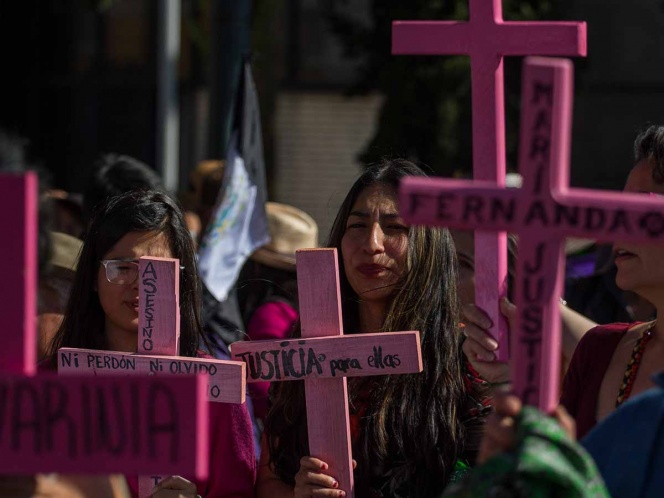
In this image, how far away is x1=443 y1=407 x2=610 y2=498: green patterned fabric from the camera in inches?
79.7

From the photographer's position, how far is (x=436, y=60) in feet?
32.6

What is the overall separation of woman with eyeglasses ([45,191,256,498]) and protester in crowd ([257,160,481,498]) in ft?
0.37

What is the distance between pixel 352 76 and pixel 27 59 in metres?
3.83

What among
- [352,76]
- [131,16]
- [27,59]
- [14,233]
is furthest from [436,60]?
[14,233]

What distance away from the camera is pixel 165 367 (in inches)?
113

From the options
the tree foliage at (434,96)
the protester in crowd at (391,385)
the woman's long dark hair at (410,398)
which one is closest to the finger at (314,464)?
the protester in crowd at (391,385)

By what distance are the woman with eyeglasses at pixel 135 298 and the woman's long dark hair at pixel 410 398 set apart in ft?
0.38

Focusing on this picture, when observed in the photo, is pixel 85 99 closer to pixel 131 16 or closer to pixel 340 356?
pixel 131 16

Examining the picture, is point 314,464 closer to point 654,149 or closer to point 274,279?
point 654,149

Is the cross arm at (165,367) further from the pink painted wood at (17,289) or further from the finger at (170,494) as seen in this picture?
the pink painted wood at (17,289)

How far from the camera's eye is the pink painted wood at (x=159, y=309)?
9.59 ft

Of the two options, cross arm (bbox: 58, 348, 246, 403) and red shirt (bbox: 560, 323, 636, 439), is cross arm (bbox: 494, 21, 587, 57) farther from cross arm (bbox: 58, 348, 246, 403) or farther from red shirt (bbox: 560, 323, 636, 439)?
cross arm (bbox: 58, 348, 246, 403)

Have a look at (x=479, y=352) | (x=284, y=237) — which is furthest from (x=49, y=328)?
(x=479, y=352)

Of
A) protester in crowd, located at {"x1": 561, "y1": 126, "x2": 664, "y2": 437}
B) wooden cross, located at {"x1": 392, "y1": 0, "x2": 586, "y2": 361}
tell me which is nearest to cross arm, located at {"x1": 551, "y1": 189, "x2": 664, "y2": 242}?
wooden cross, located at {"x1": 392, "y1": 0, "x2": 586, "y2": 361}
